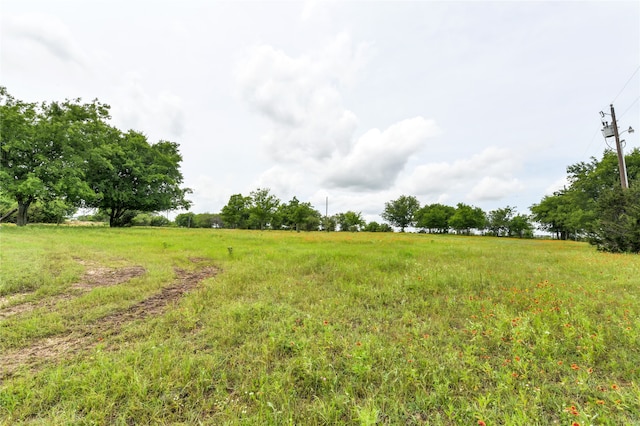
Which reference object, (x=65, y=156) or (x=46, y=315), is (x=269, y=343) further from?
(x=65, y=156)

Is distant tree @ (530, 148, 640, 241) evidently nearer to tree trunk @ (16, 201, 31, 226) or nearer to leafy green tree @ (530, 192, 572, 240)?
leafy green tree @ (530, 192, 572, 240)

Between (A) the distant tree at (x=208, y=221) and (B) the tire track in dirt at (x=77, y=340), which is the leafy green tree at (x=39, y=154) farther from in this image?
(A) the distant tree at (x=208, y=221)

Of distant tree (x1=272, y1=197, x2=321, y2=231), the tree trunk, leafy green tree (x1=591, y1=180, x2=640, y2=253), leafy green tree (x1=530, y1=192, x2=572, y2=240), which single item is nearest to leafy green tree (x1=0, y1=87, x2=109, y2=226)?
the tree trunk

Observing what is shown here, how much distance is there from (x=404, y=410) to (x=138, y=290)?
669 centimetres

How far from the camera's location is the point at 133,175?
29609 mm

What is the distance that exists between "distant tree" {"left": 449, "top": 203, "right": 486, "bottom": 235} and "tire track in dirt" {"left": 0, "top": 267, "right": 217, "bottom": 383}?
72.3m

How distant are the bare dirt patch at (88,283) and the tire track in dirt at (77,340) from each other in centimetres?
177

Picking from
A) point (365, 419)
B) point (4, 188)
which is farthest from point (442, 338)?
point (4, 188)

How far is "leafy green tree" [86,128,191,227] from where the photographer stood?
2656cm

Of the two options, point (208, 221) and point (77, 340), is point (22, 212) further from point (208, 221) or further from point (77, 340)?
point (208, 221)

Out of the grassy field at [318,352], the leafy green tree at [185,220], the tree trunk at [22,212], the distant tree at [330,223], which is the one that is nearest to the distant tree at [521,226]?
the distant tree at [330,223]

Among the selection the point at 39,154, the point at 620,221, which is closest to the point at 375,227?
the point at 620,221

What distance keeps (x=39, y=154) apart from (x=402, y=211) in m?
81.9

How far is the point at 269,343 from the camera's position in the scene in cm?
369
